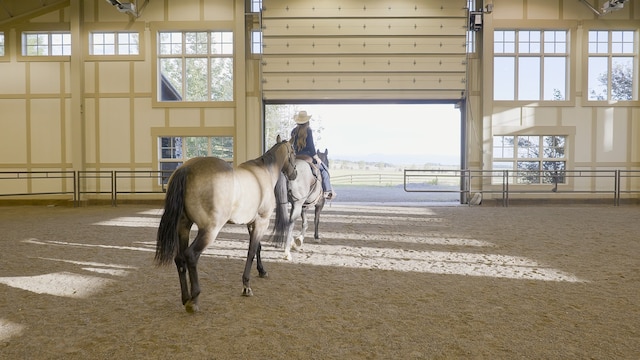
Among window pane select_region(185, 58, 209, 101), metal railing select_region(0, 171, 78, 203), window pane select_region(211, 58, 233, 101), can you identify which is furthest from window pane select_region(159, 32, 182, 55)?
metal railing select_region(0, 171, 78, 203)

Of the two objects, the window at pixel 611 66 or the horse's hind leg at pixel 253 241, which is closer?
the horse's hind leg at pixel 253 241

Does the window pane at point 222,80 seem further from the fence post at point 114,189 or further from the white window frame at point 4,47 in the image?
the white window frame at point 4,47

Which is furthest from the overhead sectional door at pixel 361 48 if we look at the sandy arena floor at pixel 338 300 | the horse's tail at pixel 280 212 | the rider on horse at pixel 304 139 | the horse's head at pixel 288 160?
the horse's tail at pixel 280 212

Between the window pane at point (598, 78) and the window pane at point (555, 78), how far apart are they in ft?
2.73

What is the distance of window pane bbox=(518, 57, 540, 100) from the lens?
14.3m

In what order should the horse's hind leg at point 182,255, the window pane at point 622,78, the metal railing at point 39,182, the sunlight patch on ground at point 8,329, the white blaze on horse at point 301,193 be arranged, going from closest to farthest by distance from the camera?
1. the sunlight patch on ground at point 8,329
2. the horse's hind leg at point 182,255
3. the white blaze on horse at point 301,193
4. the metal railing at point 39,182
5. the window pane at point 622,78

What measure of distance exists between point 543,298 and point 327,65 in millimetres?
11420

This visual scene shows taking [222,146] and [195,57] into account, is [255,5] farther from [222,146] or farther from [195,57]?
[222,146]

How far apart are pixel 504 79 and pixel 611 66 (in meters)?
3.46

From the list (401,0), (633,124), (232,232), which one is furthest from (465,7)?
(232,232)

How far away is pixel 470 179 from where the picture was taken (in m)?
14.2

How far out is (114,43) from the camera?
14.3 meters

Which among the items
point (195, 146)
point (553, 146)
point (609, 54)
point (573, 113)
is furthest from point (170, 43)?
point (609, 54)

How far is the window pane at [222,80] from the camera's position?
47.2 ft
